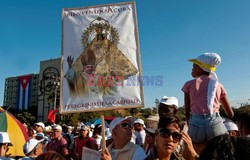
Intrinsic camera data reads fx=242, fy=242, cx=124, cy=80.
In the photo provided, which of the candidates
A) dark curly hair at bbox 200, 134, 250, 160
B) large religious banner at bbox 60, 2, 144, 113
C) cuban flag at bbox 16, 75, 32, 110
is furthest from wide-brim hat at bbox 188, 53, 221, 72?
cuban flag at bbox 16, 75, 32, 110

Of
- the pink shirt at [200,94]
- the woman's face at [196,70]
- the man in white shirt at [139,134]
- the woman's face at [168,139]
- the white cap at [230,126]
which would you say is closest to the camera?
the woman's face at [168,139]

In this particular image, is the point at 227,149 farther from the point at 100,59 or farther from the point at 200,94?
the point at 100,59

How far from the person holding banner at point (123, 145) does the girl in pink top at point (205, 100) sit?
713 millimetres

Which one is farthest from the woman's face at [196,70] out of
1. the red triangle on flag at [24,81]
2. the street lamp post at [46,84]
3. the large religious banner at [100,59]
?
the street lamp post at [46,84]

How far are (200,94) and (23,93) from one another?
68141mm

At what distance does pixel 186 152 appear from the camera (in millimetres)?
2367

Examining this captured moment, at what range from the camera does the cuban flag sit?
2514 inches

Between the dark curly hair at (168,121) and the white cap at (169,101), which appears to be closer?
the dark curly hair at (168,121)

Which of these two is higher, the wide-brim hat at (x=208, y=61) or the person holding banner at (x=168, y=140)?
the wide-brim hat at (x=208, y=61)

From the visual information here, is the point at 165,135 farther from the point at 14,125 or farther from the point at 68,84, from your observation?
the point at 14,125

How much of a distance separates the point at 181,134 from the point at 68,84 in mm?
1789

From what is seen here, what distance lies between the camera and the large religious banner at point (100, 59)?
3.29 metres

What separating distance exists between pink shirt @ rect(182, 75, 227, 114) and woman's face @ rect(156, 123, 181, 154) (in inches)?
34.9

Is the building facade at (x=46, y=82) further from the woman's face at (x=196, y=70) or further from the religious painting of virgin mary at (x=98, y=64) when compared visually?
the woman's face at (x=196, y=70)
